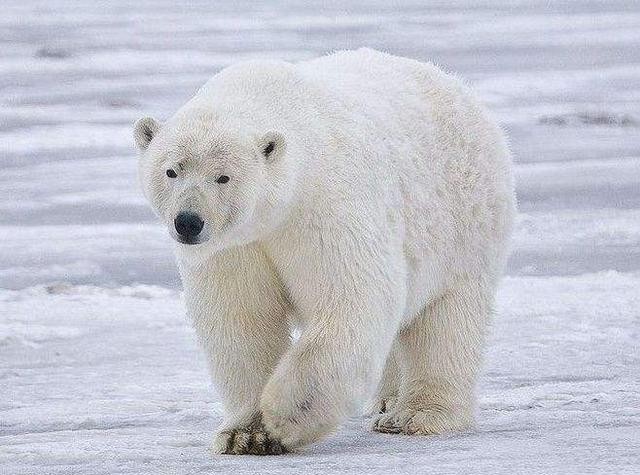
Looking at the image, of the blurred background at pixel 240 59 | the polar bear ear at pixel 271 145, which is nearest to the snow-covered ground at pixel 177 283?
the blurred background at pixel 240 59

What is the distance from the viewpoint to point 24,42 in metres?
19.3

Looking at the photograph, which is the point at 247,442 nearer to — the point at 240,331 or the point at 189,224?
the point at 240,331

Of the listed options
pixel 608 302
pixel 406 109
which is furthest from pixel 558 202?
pixel 406 109

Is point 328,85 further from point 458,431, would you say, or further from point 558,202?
point 558,202

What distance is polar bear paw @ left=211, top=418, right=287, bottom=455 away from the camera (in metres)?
4.44

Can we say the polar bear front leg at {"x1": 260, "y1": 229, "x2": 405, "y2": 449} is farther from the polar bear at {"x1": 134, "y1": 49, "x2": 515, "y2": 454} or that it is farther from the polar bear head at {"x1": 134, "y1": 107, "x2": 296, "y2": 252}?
the polar bear head at {"x1": 134, "y1": 107, "x2": 296, "y2": 252}

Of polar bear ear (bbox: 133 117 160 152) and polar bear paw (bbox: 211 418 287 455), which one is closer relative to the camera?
polar bear ear (bbox: 133 117 160 152)

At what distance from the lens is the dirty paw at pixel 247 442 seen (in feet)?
14.6

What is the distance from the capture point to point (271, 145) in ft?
13.6

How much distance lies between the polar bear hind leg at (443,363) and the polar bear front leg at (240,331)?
60cm

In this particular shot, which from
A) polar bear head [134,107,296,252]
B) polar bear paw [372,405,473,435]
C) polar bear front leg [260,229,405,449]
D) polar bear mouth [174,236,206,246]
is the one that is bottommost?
polar bear paw [372,405,473,435]

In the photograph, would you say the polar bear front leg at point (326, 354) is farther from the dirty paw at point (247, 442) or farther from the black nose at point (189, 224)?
the black nose at point (189, 224)

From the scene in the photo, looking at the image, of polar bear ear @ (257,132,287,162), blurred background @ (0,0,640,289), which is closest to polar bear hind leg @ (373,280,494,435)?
polar bear ear @ (257,132,287,162)

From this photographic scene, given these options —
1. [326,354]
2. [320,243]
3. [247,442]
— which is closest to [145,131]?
[320,243]
